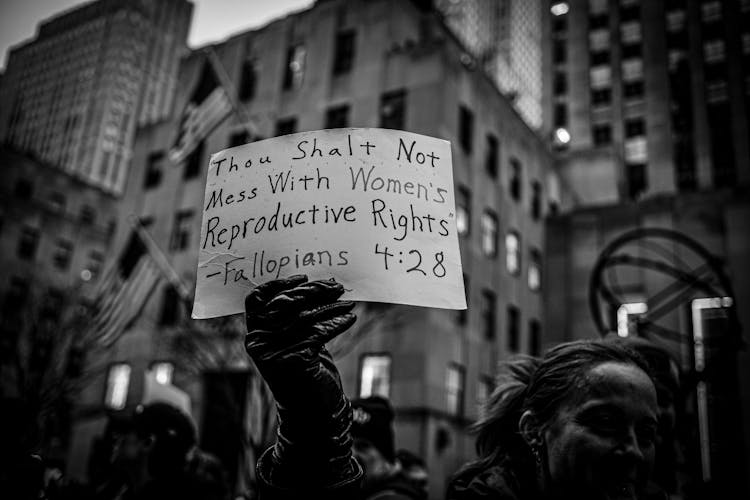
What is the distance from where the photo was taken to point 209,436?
24.8m

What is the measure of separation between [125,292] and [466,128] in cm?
1822

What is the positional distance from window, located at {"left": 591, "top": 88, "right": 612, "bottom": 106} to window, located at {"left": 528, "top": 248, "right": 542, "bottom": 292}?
3013 cm

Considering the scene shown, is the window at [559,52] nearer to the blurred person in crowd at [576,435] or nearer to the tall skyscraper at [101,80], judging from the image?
the tall skyscraper at [101,80]

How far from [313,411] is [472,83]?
26.8 meters

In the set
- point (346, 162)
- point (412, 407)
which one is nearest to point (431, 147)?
point (346, 162)

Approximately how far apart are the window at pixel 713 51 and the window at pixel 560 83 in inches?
447

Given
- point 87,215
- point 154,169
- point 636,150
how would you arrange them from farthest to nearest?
point 636,150
point 87,215
point 154,169

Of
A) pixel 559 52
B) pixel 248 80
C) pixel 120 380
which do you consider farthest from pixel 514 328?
pixel 559 52

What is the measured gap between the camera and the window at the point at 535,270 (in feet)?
101

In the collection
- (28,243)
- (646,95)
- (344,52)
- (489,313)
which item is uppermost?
(646,95)

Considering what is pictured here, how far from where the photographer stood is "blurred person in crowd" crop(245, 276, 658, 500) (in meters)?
1.94

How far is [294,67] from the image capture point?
2925 cm

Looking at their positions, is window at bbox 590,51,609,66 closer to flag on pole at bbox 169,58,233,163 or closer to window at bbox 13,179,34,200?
window at bbox 13,179,34,200

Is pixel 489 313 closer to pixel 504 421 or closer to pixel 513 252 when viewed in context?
pixel 513 252
